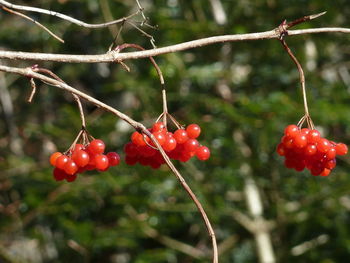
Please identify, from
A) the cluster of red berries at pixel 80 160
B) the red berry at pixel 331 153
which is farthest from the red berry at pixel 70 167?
the red berry at pixel 331 153

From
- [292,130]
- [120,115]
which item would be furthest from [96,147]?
[292,130]

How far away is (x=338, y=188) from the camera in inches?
161

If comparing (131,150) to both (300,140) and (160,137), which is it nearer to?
(160,137)

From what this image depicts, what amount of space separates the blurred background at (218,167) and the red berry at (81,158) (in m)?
1.84

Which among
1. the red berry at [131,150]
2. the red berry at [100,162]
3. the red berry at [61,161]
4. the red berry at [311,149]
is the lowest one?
the red berry at [61,161]

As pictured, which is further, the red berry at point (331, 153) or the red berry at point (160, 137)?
the red berry at point (331, 153)

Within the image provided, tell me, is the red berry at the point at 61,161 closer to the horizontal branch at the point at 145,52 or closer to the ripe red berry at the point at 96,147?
the ripe red berry at the point at 96,147

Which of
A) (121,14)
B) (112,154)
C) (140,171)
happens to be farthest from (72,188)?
(112,154)

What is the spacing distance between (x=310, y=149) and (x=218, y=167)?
8.02 ft

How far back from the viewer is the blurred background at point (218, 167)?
4074mm

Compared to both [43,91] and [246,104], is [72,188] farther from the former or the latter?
[43,91]

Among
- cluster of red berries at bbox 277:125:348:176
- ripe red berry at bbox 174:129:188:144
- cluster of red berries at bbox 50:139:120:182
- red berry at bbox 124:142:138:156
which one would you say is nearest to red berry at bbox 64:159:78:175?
cluster of red berries at bbox 50:139:120:182

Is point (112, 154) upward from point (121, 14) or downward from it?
downward

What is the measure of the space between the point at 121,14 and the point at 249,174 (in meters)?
1.60
